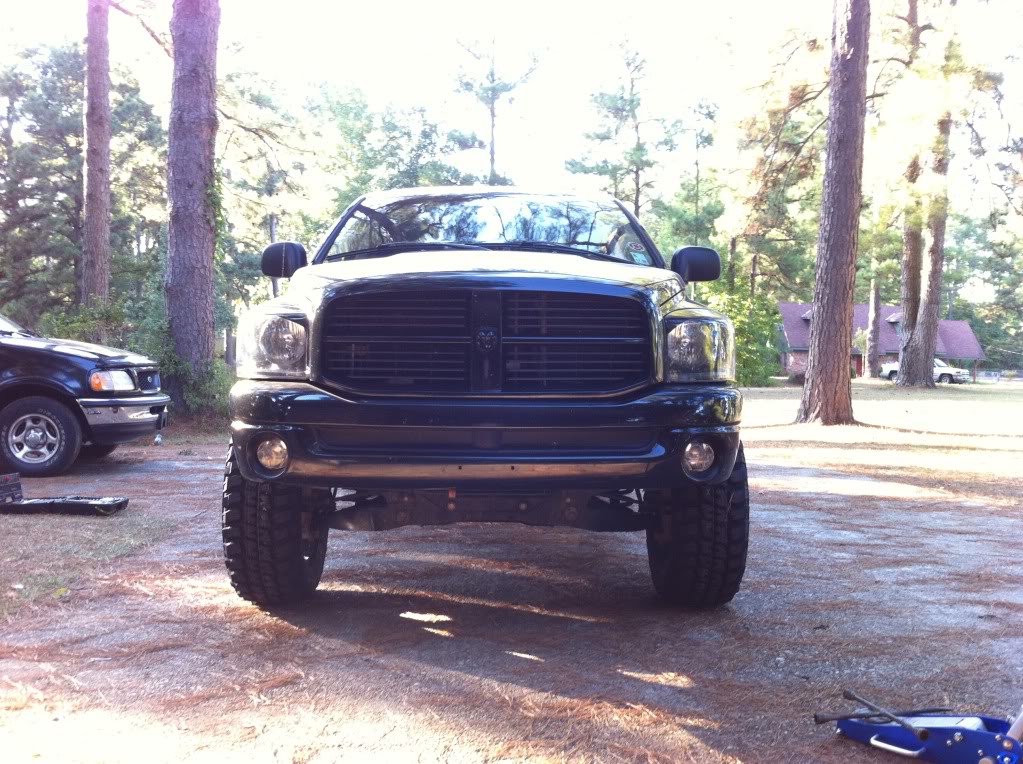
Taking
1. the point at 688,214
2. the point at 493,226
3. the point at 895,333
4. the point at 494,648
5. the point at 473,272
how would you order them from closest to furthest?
Result: the point at 494,648
the point at 473,272
the point at 493,226
the point at 688,214
the point at 895,333

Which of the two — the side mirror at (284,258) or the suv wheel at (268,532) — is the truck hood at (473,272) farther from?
the suv wheel at (268,532)

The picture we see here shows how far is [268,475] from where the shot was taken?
350 centimetres

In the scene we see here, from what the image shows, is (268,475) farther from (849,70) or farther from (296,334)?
(849,70)

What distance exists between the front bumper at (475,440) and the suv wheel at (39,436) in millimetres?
5476

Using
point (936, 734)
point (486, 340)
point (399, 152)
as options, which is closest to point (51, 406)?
point (486, 340)

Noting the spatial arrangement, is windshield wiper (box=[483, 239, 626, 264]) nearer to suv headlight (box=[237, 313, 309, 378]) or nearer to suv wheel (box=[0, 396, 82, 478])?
suv headlight (box=[237, 313, 309, 378])

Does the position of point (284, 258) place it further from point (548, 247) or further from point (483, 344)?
point (483, 344)

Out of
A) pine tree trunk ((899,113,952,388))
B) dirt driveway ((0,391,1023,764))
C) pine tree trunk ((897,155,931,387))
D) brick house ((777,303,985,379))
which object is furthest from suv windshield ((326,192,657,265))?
brick house ((777,303,985,379))

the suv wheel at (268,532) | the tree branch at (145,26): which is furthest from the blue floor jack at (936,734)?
the tree branch at (145,26)

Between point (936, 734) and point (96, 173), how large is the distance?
17.3 meters

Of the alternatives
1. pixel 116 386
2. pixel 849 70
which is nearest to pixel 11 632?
pixel 116 386

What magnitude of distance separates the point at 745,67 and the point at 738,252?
80.9 feet

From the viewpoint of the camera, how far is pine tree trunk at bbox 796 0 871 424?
42.8 ft

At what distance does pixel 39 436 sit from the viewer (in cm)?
821
